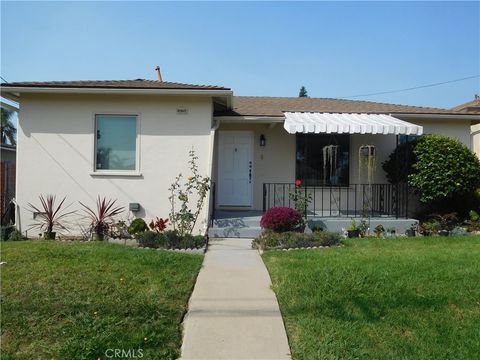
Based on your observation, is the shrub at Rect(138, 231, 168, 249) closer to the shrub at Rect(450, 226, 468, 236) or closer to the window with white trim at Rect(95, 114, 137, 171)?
the window with white trim at Rect(95, 114, 137, 171)

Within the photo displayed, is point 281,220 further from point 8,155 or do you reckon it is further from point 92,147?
point 8,155

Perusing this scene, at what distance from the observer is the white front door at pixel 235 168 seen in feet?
41.9

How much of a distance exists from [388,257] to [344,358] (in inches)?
150

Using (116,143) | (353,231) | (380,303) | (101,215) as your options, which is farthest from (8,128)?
(380,303)

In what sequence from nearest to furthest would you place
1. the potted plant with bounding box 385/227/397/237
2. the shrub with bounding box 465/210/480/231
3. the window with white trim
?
the potted plant with bounding box 385/227/397/237 < the window with white trim < the shrub with bounding box 465/210/480/231

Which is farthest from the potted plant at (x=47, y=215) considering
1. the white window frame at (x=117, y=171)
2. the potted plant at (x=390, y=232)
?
the potted plant at (x=390, y=232)

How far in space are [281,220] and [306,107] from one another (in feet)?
19.6

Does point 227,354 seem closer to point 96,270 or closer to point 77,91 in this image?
point 96,270

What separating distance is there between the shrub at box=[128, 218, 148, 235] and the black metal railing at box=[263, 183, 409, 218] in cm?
407

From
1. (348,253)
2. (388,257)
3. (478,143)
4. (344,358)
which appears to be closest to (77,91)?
(348,253)

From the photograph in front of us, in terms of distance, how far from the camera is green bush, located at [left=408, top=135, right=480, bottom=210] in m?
10.9

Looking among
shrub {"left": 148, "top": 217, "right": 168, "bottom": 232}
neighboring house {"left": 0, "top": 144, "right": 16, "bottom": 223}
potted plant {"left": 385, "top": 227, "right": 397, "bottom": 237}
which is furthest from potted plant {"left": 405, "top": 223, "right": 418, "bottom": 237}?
neighboring house {"left": 0, "top": 144, "right": 16, "bottom": 223}

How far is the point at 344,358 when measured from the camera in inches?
154

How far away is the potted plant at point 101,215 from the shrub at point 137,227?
2.26ft
